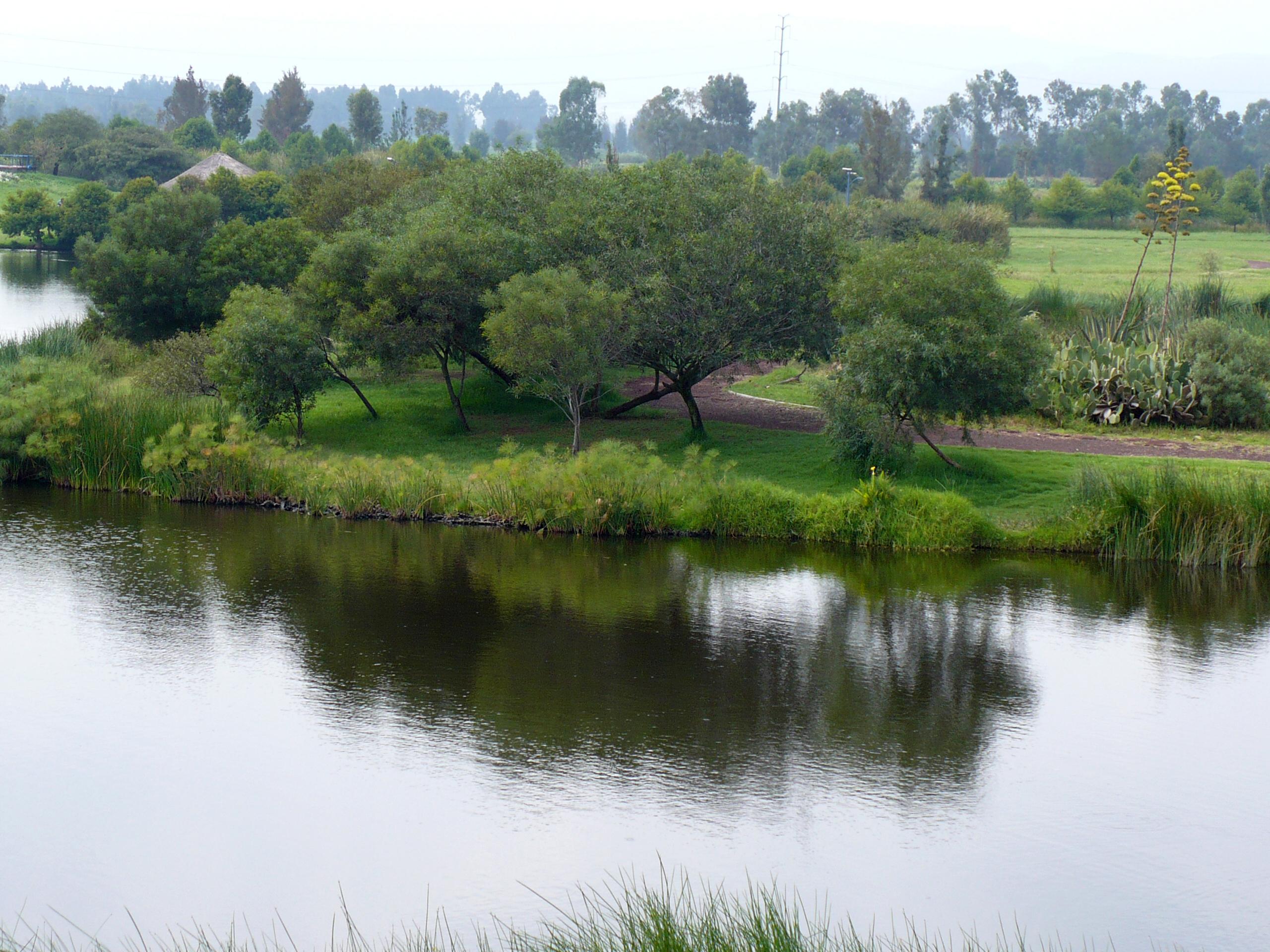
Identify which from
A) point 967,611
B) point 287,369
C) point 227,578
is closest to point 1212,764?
point 967,611

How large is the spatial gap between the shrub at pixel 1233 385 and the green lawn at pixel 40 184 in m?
82.1

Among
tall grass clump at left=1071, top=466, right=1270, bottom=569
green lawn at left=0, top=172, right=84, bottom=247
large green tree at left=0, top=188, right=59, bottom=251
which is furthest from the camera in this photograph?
green lawn at left=0, top=172, right=84, bottom=247

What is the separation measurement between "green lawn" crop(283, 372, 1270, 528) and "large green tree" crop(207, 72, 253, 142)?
354 feet

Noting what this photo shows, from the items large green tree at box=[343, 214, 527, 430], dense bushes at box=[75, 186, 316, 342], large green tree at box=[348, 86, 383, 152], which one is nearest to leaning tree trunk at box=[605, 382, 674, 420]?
large green tree at box=[343, 214, 527, 430]

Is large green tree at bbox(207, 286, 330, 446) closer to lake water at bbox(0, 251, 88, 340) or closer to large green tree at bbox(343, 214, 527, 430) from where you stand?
large green tree at bbox(343, 214, 527, 430)

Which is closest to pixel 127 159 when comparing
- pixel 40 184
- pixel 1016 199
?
pixel 40 184

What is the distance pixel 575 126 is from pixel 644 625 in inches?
5616

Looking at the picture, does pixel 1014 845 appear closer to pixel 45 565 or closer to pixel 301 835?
pixel 301 835

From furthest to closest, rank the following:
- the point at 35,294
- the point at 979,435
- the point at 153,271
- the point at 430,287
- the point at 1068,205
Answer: the point at 1068,205, the point at 35,294, the point at 153,271, the point at 430,287, the point at 979,435

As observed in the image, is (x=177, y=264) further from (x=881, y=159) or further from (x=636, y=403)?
(x=881, y=159)

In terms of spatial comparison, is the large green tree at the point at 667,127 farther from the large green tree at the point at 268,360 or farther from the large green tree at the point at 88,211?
the large green tree at the point at 268,360

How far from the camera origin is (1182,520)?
19.9m

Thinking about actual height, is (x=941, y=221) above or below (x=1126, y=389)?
above

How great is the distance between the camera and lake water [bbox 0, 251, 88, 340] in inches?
1718
